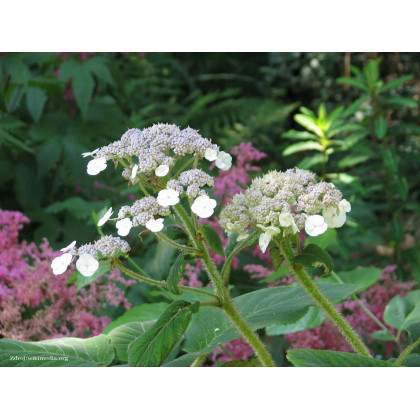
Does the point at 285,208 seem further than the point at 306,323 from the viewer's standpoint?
No

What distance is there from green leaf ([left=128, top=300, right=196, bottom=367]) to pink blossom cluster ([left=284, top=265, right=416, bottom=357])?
370mm

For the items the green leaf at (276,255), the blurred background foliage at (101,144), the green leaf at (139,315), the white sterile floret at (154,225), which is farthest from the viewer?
the blurred background foliage at (101,144)

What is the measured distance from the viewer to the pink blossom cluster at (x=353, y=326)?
0.93 meters

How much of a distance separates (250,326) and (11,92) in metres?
1.06

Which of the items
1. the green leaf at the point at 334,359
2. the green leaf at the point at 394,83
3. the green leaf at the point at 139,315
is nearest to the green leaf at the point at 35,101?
the green leaf at the point at 139,315

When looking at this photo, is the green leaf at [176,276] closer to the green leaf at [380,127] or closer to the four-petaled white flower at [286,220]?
the four-petaled white flower at [286,220]

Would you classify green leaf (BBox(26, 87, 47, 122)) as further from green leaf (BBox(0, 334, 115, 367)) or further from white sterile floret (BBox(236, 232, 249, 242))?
white sterile floret (BBox(236, 232, 249, 242))

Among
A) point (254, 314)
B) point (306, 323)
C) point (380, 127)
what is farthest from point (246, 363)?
→ point (380, 127)

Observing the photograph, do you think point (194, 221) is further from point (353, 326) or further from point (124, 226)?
point (353, 326)

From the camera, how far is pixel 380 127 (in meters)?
1.48

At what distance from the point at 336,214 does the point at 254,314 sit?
20cm

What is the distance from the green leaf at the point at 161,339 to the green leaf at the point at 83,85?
954mm

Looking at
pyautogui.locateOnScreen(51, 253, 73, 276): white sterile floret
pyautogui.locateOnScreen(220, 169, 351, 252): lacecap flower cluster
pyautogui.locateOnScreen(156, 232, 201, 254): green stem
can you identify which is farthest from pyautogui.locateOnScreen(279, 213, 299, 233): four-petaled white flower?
pyautogui.locateOnScreen(51, 253, 73, 276): white sterile floret
